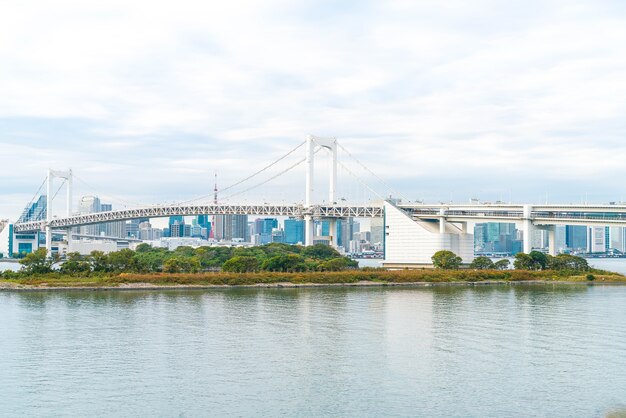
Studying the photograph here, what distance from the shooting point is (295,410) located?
973 cm

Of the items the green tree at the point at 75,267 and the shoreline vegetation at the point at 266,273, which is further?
the green tree at the point at 75,267

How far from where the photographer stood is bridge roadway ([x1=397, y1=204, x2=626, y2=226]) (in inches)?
1194

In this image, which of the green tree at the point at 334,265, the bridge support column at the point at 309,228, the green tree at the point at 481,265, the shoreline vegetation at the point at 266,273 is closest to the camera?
the shoreline vegetation at the point at 266,273

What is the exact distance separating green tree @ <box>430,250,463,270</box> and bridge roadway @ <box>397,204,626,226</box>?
2.07 m

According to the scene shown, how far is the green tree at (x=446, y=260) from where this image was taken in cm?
3212

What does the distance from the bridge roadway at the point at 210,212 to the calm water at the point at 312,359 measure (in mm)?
16003

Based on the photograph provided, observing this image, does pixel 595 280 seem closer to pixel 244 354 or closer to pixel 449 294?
pixel 449 294

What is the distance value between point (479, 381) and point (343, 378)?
1.88 m

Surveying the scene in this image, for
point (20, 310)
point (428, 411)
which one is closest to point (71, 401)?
point (428, 411)

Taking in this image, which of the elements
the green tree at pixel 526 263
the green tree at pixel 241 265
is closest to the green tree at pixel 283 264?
the green tree at pixel 241 265

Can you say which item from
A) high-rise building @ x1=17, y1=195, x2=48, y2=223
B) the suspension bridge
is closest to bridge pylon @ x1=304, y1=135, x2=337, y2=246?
the suspension bridge

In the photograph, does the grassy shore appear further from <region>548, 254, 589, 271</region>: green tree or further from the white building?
the white building

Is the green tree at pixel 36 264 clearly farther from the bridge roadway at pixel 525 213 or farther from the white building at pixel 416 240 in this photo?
the bridge roadway at pixel 525 213

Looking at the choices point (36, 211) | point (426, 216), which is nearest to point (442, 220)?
point (426, 216)
